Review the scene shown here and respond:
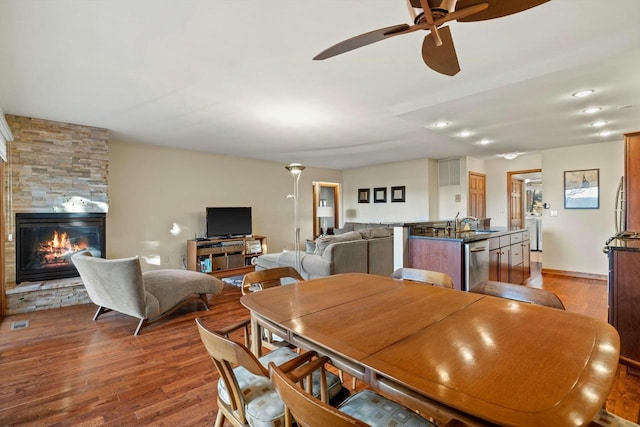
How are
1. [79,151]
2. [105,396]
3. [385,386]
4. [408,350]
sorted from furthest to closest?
[79,151] → [105,396] → [408,350] → [385,386]

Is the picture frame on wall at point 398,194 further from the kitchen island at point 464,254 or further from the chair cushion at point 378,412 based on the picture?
the chair cushion at point 378,412

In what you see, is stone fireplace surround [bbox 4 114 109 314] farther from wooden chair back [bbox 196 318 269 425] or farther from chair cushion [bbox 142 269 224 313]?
wooden chair back [bbox 196 318 269 425]

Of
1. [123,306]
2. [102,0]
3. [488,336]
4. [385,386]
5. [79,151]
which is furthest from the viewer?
[79,151]

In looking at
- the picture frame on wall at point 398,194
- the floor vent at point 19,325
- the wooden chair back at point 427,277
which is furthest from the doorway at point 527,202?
the floor vent at point 19,325

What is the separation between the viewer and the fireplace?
13.1 feet

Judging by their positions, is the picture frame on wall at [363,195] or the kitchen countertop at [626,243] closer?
the kitchen countertop at [626,243]

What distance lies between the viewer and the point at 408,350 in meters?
1.07

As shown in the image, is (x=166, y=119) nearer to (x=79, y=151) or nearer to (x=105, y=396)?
(x=79, y=151)

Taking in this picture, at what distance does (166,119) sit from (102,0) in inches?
91.0

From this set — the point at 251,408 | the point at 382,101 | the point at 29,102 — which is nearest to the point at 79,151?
the point at 29,102

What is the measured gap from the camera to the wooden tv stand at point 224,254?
5.65 metres

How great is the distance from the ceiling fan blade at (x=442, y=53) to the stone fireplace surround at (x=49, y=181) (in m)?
4.65

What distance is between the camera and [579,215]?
539 centimetres

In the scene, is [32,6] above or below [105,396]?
above
